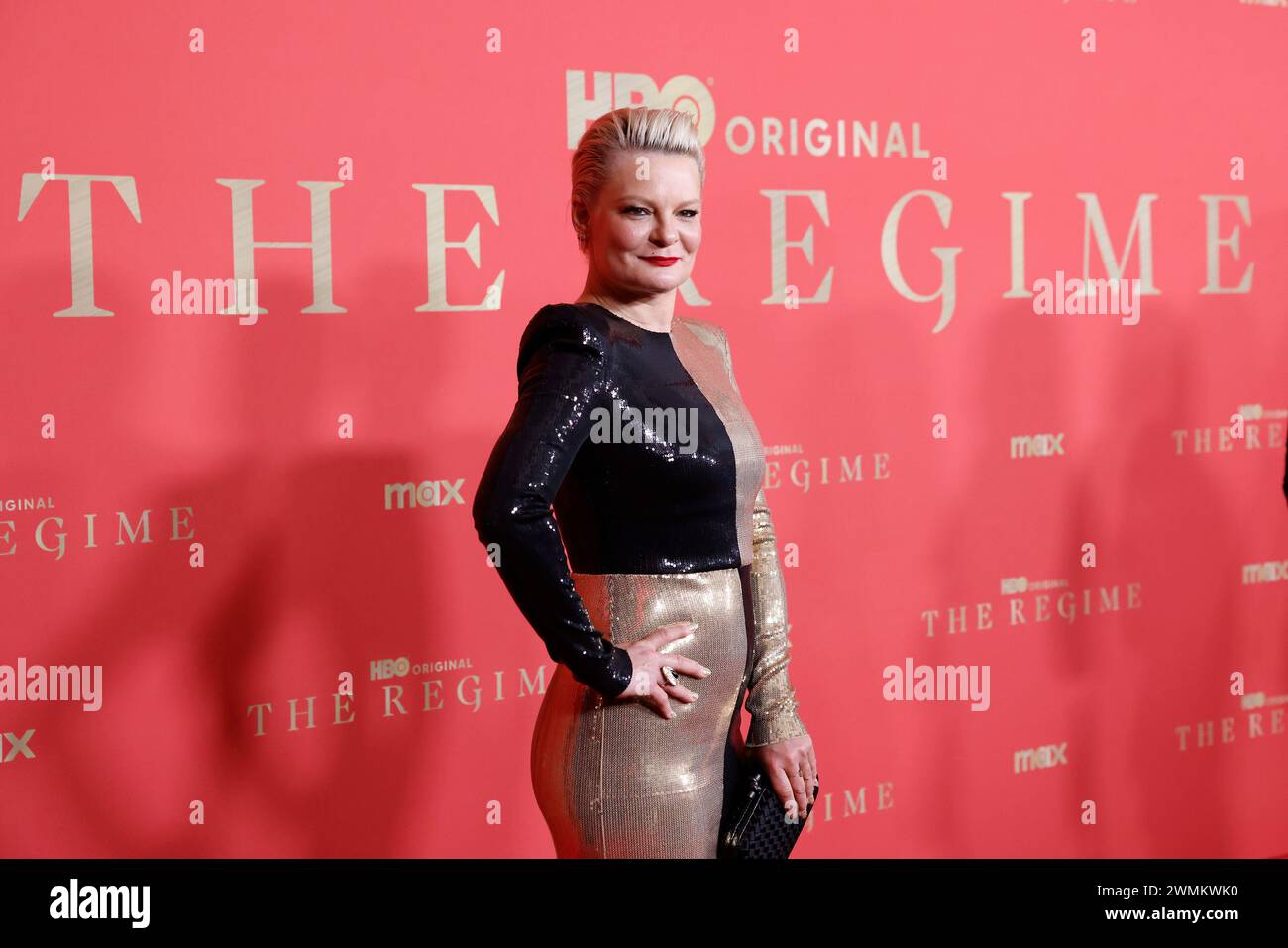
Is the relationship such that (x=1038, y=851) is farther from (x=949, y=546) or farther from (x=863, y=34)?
(x=863, y=34)

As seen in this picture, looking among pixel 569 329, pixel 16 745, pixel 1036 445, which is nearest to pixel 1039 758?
pixel 1036 445

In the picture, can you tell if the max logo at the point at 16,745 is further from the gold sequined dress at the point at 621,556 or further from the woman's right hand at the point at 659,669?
the woman's right hand at the point at 659,669

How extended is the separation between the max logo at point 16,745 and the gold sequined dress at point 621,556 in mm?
1131

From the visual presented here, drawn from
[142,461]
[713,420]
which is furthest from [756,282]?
[142,461]

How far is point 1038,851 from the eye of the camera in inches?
133

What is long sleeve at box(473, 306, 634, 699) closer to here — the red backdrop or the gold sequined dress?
the gold sequined dress

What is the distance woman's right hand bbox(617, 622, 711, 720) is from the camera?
179 centimetres

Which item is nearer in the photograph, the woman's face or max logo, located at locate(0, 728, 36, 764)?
the woman's face

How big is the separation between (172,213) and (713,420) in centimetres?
122

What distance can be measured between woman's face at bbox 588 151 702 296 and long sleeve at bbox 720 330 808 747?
24cm

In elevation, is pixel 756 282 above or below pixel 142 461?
above

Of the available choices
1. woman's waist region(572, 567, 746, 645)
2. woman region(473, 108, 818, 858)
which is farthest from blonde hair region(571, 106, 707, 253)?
woman's waist region(572, 567, 746, 645)

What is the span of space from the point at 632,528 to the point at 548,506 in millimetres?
145

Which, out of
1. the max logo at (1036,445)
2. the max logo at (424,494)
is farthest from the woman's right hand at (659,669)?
the max logo at (1036,445)
